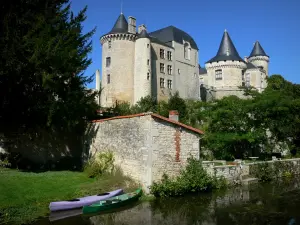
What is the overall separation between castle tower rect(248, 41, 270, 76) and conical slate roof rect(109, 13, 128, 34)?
29992 millimetres

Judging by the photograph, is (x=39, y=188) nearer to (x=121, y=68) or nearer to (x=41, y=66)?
(x=41, y=66)

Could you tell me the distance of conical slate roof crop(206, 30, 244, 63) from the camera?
149 ft

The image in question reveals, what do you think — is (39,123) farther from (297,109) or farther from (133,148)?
(297,109)

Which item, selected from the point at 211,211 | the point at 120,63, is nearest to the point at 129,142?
the point at 211,211

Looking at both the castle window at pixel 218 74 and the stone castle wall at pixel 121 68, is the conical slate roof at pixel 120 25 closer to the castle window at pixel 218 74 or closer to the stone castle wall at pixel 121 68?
the stone castle wall at pixel 121 68

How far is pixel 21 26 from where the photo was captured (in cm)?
1365

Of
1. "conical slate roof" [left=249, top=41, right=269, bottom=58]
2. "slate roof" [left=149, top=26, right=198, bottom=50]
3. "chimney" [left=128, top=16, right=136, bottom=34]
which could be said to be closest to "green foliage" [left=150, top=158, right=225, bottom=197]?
"chimney" [left=128, top=16, right=136, bottom=34]

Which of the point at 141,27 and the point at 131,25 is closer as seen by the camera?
the point at 131,25

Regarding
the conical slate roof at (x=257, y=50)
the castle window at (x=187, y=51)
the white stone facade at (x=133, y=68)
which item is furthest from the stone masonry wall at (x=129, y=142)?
the conical slate roof at (x=257, y=50)

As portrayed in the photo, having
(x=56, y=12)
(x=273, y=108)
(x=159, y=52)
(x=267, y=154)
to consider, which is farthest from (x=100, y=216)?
(x=159, y=52)

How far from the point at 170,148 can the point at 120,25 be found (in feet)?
94.8

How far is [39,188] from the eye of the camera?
11609 millimetres

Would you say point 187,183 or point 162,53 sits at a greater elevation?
point 162,53

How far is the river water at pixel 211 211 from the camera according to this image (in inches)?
363
